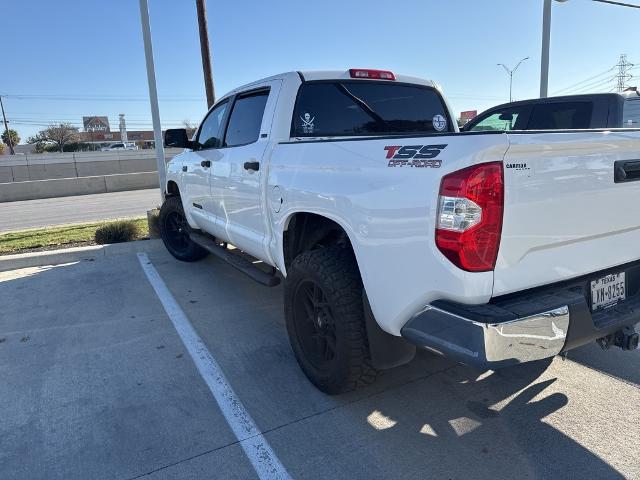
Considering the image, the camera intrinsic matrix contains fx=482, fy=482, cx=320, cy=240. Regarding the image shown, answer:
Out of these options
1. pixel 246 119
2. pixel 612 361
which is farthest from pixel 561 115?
pixel 246 119

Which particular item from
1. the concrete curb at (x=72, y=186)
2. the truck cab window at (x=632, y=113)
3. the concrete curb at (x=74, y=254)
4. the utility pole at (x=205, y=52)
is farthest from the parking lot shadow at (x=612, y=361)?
the concrete curb at (x=72, y=186)

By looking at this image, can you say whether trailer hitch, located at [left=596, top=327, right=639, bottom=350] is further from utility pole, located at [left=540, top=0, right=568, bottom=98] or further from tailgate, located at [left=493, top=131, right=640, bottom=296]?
utility pole, located at [left=540, top=0, right=568, bottom=98]

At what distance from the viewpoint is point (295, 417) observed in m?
2.92

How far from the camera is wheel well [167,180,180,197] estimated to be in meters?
6.44

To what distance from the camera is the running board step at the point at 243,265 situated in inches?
154

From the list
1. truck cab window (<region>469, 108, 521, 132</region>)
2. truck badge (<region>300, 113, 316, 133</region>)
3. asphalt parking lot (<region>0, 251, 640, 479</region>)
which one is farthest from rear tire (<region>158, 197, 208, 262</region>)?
truck cab window (<region>469, 108, 521, 132</region>)

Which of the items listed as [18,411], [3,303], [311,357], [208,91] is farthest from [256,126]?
[208,91]

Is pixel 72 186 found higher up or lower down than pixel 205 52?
lower down

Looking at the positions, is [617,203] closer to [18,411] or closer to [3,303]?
[18,411]

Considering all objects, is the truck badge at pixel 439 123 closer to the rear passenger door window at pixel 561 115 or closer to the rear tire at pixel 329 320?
the rear tire at pixel 329 320

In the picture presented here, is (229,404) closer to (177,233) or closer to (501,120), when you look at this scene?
(177,233)

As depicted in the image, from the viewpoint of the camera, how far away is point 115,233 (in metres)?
7.74

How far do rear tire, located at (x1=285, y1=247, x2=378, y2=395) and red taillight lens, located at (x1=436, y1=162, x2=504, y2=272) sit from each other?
81cm

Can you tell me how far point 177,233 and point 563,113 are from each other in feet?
17.8
